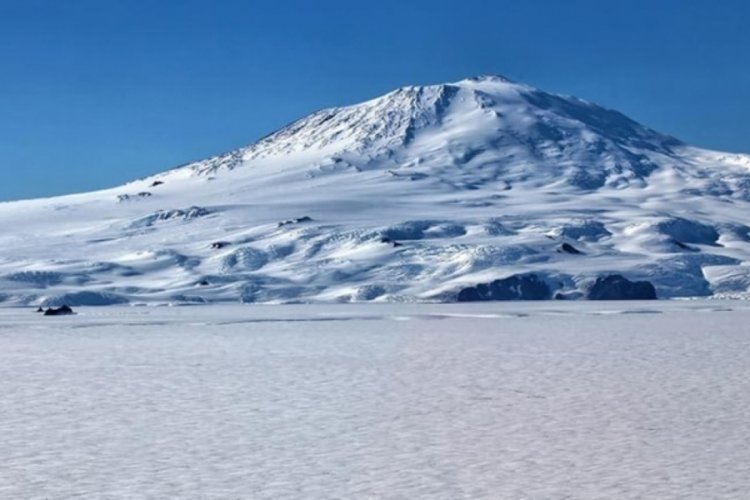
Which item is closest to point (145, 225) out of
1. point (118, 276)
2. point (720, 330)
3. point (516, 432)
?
point (118, 276)

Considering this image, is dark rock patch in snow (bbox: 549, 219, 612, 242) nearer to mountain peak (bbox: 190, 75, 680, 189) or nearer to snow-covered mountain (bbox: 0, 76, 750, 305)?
snow-covered mountain (bbox: 0, 76, 750, 305)

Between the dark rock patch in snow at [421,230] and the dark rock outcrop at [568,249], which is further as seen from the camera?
the dark rock patch in snow at [421,230]

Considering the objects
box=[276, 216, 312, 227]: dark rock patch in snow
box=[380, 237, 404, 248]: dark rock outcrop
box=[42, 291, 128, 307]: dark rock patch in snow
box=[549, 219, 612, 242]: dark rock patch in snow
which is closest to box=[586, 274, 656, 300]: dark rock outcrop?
box=[380, 237, 404, 248]: dark rock outcrop

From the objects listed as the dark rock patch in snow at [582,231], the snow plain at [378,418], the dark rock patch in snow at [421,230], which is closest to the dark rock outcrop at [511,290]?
the dark rock patch in snow at [582,231]

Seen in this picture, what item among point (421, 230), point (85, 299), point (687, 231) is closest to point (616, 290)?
point (421, 230)

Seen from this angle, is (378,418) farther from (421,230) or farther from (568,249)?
(421,230)

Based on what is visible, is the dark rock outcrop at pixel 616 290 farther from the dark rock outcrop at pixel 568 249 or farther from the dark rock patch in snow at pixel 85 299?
the dark rock patch in snow at pixel 85 299
